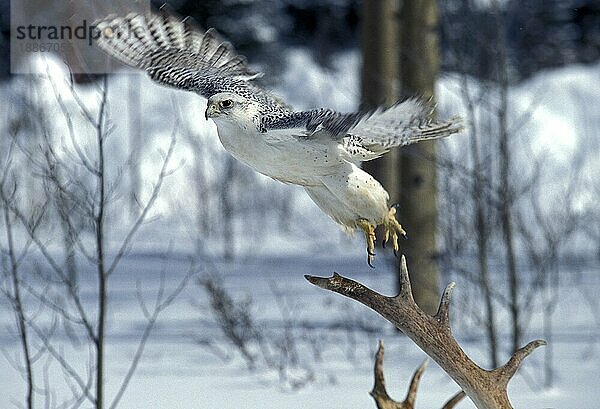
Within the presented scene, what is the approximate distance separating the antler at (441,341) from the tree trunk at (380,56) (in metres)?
5.38

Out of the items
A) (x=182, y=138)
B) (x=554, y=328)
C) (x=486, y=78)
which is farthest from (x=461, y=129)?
(x=182, y=138)

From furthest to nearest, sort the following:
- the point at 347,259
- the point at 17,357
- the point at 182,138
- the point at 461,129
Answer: the point at 182,138 < the point at 347,259 < the point at 17,357 < the point at 461,129

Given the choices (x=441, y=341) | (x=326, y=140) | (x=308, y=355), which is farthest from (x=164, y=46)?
(x=308, y=355)

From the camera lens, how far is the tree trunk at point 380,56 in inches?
340

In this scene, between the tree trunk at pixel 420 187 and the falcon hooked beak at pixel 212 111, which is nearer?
the falcon hooked beak at pixel 212 111

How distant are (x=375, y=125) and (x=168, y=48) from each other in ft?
3.67

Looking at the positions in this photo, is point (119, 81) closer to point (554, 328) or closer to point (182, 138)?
point (182, 138)

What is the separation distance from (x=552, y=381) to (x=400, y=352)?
1.27 metres

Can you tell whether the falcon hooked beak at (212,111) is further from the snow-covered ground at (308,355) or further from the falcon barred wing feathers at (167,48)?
the snow-covered ground at (308,355)

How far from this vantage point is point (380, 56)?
888 cm

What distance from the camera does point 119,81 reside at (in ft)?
56.0

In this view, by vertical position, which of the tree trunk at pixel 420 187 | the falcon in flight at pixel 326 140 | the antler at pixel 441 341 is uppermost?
the tree trunk at pixel 420 187

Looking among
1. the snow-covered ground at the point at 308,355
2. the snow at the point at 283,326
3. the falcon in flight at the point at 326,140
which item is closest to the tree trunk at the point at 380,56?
the snow at the point at 283,326

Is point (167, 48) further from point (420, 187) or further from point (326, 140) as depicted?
point (420, 187)
